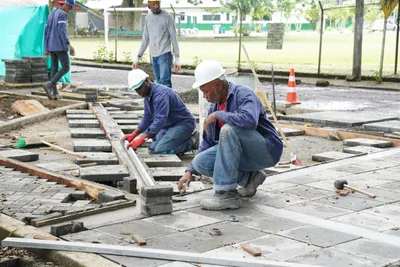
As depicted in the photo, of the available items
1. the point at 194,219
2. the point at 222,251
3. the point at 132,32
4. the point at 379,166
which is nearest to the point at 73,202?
the point at 194,219

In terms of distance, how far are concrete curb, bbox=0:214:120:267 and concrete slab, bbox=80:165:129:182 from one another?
63.8 inches

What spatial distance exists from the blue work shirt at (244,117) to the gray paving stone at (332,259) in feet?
4.56

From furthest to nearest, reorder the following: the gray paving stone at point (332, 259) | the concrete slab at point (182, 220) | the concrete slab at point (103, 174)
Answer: the concrete slab at point (103, 174), the concrete slab at point (182, 220), the gray paving stone at point (332, 259)

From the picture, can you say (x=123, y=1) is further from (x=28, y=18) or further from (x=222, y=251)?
(x=222, y=251)

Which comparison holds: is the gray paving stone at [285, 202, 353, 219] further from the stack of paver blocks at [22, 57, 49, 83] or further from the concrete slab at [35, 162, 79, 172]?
the stack of paver blocks at [22, 57, 49, 83]

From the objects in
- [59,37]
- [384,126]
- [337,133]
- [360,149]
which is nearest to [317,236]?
[360,149]

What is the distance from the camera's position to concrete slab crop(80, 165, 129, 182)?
22.5 ft

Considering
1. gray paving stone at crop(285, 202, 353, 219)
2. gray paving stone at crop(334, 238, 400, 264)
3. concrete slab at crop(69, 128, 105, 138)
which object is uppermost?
gray paving stone at crop(334, 238, 400, 264)

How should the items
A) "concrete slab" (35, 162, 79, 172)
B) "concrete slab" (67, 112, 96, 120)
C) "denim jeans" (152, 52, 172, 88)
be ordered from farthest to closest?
"denim jeans" (152, 52, 172, 88), "concrete slab" (67, 112, 96, 120), "concrete slab" (35, 162, 79, 172)

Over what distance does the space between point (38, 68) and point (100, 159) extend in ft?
32.0

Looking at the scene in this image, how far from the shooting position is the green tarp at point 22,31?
17.6m

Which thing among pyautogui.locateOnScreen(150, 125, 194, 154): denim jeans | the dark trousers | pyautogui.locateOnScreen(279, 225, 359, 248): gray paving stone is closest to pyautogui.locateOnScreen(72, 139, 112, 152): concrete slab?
pyautogui.locateOnScreen(150, 125, 194, 154): denim jeans

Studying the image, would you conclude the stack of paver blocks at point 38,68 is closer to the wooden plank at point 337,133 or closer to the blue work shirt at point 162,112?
the wooden plank at point 337,133

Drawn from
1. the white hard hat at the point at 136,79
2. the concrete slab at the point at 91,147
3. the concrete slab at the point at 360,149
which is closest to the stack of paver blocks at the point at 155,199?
the white hard hat at the point at 136,79
